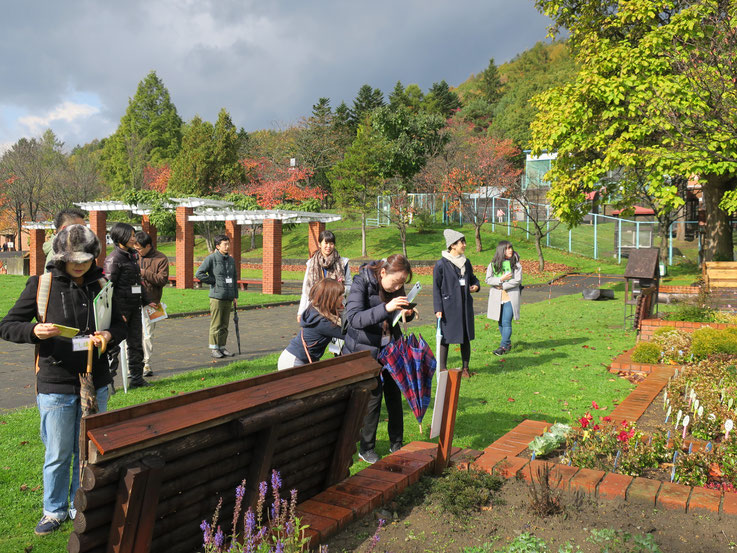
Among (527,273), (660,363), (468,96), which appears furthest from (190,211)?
(468,96)

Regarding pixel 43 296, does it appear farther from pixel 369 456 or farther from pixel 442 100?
pixel 442 100

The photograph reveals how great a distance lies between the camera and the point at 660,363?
732 cm

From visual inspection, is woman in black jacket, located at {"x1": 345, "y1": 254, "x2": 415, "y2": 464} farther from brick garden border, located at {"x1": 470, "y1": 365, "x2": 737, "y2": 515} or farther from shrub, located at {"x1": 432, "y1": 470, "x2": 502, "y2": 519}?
shrub, located at {"x1": 432, "y1": 470, "x2": 502, "y2": 519}

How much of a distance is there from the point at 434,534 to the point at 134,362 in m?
5.12

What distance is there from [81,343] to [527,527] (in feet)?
8.58

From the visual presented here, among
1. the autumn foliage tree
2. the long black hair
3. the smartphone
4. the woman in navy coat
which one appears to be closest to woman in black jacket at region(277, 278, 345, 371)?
the smartphone

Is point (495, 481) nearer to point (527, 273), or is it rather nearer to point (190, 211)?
point (190, 211)

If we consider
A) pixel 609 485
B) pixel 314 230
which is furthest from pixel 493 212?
pixel 609 485

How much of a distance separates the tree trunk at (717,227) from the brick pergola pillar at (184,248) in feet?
58.7

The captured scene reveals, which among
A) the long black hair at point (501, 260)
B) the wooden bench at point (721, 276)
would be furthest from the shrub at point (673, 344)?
the wooden bench at point (721, 276)

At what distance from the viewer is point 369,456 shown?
14.7ft

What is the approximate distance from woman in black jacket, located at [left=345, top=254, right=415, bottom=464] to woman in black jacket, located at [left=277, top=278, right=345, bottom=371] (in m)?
0.10

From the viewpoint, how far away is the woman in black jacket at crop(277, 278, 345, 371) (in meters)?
4.66

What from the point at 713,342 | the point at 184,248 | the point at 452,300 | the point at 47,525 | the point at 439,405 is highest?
the point at 184,248
